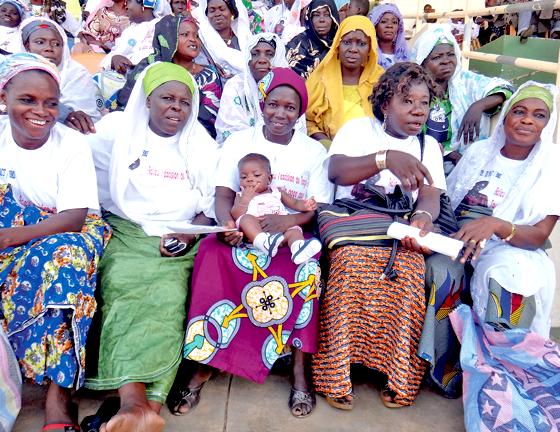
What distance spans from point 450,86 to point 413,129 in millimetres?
1287

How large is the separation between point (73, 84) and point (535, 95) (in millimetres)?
3068

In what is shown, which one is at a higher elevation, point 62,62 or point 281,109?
point 62,62

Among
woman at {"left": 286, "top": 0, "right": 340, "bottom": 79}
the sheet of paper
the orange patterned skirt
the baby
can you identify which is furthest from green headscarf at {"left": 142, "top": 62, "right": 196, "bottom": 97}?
woman at {"left": 286, "top": 0, "right": 340, "bottom": 79}

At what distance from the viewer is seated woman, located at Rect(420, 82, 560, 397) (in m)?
2.61

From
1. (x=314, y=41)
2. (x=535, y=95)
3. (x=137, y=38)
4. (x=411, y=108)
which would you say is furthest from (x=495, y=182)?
(x=137, y=38)

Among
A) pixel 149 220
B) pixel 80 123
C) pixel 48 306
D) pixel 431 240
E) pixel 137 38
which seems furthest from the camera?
pixel 137 38

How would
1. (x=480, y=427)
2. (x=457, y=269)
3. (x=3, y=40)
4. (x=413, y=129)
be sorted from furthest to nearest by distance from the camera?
(x=3, y=40) < (x=413, y=129) < (x=457, y=269) < (x=480, y=427)

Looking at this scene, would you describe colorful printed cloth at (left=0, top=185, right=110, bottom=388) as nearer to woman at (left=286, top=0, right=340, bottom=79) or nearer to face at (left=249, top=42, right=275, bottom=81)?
face at (left=249, top=42, right=275, bottom=81)

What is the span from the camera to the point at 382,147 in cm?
296

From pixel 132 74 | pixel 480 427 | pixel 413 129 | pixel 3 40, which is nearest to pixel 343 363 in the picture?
pixel 480 427

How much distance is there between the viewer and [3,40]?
15.6ft

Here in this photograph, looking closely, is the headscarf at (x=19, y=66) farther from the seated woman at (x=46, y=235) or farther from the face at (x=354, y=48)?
the face at (x=354, y=48)

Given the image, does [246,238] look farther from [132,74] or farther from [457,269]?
[132,74]

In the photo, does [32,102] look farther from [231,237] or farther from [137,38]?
[137,38]
